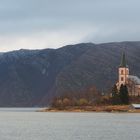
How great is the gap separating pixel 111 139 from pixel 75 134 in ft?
40.0

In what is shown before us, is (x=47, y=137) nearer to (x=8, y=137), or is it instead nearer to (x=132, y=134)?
(x=8, y=137)

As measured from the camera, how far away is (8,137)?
95938mm

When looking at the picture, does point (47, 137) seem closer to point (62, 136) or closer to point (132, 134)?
point (62, 136)

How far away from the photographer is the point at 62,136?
98062 mm

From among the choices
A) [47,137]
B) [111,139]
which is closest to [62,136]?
[47,137]

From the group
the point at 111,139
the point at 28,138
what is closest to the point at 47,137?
the point at 28,138

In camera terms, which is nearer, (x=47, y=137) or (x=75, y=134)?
(x=47, y=137)

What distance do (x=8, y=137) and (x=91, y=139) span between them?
13.7 metres

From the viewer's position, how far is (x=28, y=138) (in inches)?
3708

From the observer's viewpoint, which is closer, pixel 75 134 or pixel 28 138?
pixel 28 138

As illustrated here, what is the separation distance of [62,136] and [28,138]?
257 inches

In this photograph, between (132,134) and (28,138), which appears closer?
(28,138)

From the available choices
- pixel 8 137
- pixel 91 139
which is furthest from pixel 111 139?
pixel 8 137

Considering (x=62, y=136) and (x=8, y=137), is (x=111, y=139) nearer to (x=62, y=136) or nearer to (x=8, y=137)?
(x=62, y=136)
